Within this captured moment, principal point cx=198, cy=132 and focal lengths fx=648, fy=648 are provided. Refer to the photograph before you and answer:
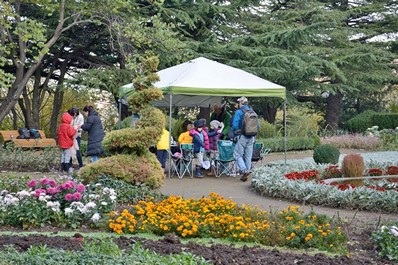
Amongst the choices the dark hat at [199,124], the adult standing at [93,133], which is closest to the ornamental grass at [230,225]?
the dark hat at [199,124]

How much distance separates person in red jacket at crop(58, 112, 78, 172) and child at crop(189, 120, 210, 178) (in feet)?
9.29

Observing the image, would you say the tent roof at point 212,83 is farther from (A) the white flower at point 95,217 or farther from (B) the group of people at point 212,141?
(A) the white flower at point 95,217

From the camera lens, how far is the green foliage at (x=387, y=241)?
6914mm

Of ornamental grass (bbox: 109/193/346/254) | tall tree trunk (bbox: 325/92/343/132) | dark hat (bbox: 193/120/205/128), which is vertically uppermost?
tall tree trunk (bbox: 325/92/343/132)

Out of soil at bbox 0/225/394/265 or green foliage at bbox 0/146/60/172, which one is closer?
soil at bbox 0/225/394/265

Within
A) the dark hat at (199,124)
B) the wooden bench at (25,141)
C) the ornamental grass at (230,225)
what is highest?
the dark hat at (199,124)

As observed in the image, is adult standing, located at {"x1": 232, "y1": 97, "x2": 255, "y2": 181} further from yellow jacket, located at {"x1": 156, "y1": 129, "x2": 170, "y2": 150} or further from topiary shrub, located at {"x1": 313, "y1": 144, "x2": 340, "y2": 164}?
topiary shrub, located at {"x1": 313, "y1": 144, "x2": 340, "y2": 164}

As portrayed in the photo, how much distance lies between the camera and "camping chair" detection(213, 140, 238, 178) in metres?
15.0

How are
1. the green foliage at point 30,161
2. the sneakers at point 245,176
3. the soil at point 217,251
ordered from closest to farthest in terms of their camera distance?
the soil at point 217,251, the sneakers at point 245,176, the green foliage at point 30,161

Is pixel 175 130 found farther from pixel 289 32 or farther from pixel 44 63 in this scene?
pixel 44 63

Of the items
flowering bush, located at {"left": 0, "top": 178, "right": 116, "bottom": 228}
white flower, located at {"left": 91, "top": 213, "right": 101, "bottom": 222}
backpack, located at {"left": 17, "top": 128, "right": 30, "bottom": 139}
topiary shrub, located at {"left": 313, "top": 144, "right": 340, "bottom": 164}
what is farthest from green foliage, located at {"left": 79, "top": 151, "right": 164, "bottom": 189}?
backpack, located at {"left": 17, "top": 128, "right": 30, "bottom": 139}

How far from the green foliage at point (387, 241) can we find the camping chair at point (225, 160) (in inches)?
296

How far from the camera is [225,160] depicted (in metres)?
15.1

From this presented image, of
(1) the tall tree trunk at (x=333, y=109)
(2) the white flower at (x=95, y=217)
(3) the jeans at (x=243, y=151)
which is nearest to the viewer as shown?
(2) the white flower at (x=95, y=217)
